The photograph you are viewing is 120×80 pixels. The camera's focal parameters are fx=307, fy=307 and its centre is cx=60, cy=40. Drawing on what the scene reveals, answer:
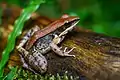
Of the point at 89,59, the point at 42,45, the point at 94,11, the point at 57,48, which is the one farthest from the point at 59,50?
the point at 94,11

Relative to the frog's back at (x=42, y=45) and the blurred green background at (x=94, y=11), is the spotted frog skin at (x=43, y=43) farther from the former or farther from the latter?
the blurred green background at (x=94, y=11)

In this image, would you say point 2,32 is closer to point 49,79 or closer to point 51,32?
point 51,32

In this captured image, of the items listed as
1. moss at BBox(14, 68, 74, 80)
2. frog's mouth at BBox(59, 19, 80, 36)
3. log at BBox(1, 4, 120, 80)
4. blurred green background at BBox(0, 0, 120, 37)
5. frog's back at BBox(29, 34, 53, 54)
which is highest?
frog's mouth at BBox(59, 19, 80, 36)

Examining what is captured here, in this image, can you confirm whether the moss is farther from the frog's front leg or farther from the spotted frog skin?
the frog's front leg

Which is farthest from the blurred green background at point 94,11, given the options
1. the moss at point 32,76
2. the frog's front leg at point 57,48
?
the moss at point 32,76

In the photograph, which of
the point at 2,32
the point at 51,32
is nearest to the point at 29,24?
the point at 2,32

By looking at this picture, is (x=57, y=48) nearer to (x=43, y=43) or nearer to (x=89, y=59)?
(x=43, y=43)

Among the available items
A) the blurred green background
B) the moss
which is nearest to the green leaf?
the moss
